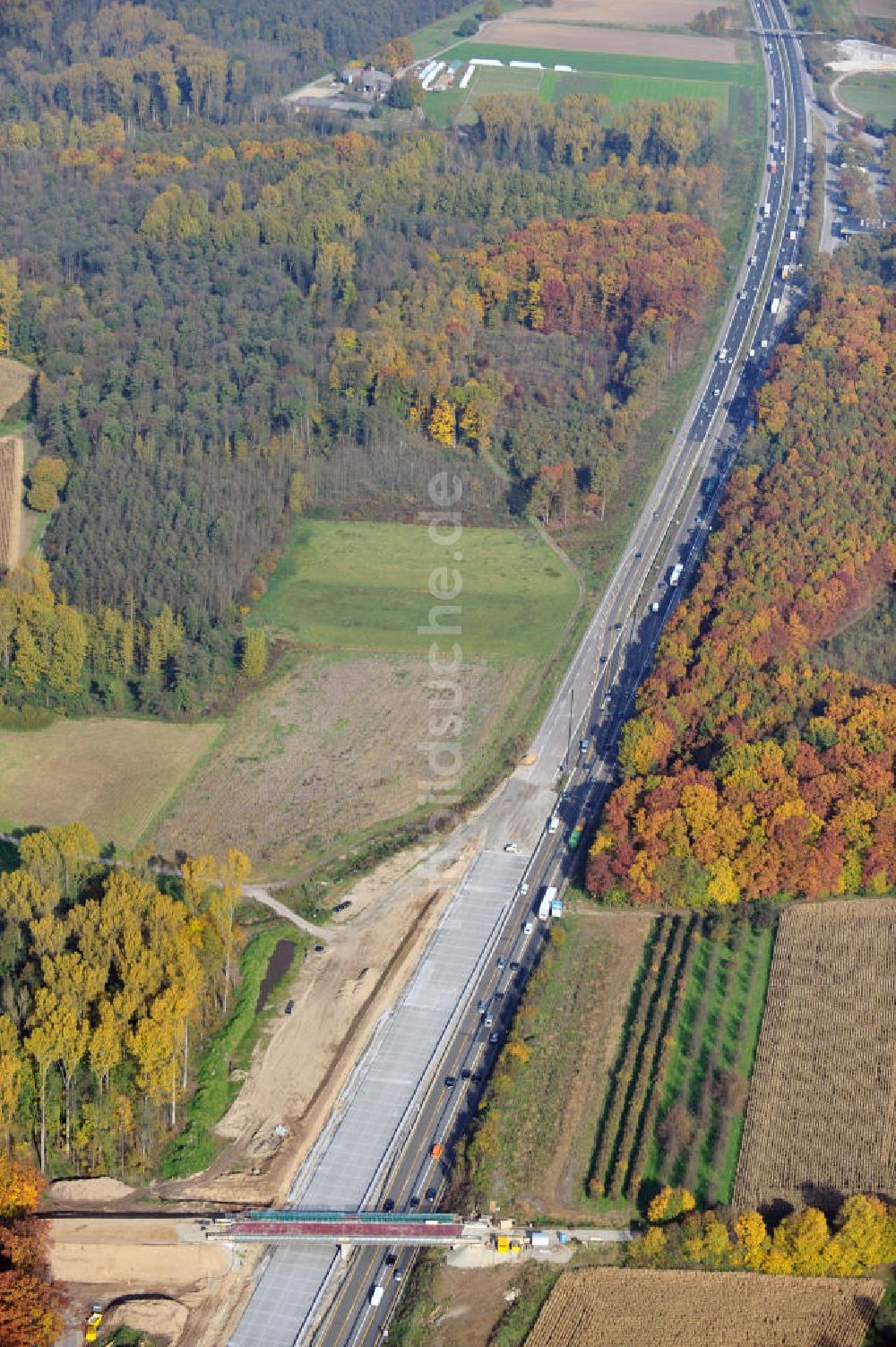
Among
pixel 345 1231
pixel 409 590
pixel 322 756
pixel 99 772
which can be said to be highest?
pixel 409 590

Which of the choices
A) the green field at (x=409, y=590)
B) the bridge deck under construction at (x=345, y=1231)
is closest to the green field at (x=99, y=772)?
the green field at (x=409, y=590)

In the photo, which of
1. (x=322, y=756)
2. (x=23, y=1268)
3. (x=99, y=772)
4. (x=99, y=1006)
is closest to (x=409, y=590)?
(x=322, y=756)

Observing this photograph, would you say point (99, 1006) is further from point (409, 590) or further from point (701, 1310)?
point (409, 590)

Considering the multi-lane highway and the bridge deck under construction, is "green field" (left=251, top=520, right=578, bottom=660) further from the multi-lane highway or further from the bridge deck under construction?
the bridge deck under construction

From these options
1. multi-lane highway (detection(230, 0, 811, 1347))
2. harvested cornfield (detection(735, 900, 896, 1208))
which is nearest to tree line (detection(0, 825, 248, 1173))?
multi-lane highway (detection(230, 0, 811, 1347))

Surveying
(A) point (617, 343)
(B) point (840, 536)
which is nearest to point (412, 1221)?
(B) point (840, 536)
